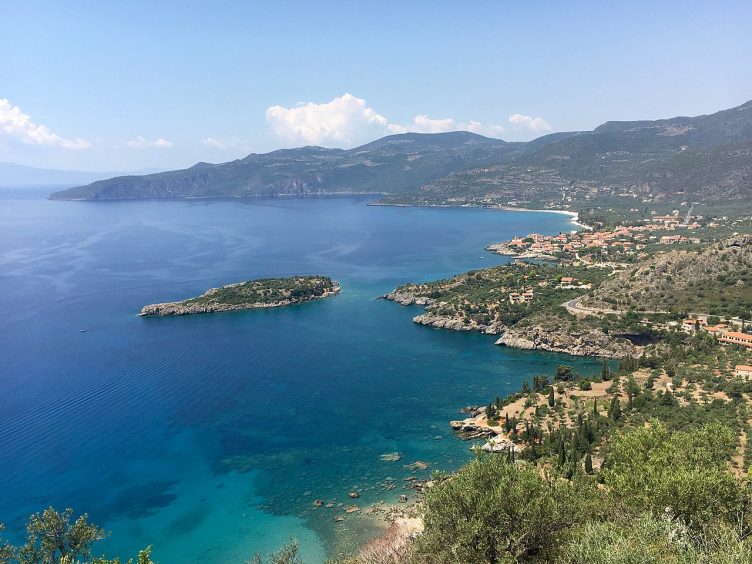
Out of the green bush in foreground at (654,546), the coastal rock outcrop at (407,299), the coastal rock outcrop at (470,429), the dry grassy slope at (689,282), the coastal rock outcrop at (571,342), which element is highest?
the green bush in foreground at (654,546)

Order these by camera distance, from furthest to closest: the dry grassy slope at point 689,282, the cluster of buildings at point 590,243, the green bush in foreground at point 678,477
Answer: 1. the cluster of buildings at point 590,243
2. the dry grassy slope at point 689,282
3. the green bush in foreground at point 678,477

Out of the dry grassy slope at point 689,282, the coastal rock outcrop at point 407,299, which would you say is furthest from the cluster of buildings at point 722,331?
the coastal rock outcrop at point 407,299

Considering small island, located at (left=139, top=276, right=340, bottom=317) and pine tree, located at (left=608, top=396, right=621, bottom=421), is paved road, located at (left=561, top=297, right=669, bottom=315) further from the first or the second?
small island, located at (left=139, top=276, right=340, bottom=317)

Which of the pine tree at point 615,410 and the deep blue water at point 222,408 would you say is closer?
the deep blue water at point 222,408

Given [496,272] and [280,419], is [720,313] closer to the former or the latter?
[496,272]

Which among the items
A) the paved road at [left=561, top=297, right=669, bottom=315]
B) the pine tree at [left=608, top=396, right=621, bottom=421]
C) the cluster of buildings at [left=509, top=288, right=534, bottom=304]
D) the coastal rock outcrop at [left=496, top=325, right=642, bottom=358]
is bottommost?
the coastal rock outcrop at [left=496, top=325, right=642, bottom=358]

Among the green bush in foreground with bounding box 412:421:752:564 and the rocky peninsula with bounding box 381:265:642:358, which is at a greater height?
the green bush in foreground with bounding box 412:421:752:564

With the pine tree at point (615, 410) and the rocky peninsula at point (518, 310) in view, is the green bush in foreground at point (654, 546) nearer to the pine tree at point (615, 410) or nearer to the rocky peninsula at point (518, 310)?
the pine tree at point (615, 410)

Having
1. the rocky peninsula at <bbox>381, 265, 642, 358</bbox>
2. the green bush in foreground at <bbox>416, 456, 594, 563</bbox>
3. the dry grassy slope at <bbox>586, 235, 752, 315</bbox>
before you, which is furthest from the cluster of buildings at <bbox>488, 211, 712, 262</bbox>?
the green bush in foreground at <bbox>416, 456, 594, 563</bbox>
